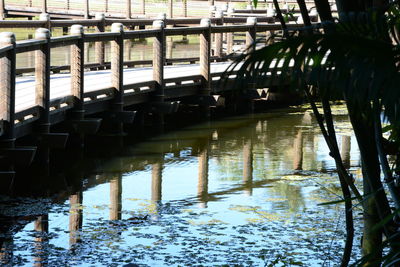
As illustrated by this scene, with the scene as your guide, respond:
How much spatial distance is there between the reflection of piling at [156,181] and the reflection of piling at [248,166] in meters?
0.90

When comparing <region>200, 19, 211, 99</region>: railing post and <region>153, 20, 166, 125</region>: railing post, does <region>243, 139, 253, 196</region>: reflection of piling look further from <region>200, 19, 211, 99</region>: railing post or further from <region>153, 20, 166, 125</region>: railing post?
<region>200, 19, 211, 99</region>: railing post

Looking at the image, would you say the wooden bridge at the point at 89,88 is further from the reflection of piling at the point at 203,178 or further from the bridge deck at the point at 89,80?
the reflection of piling at the point at 203,178

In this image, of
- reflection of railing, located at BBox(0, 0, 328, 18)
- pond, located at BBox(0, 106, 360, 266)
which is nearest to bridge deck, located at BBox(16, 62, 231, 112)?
pond, located at BBox(0, 106, 360, 266)

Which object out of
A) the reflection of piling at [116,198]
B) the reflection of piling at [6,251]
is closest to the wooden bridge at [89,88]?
the reflection of piling at [116,198]

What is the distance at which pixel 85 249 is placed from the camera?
617 centimetres

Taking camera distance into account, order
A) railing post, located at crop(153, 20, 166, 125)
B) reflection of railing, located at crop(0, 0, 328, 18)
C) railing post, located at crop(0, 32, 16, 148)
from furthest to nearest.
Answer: reflection of railing, located at crop(0, 0, 328, 18)
railing post, located at crop(153, 20, 166, 125)
railing post, located at crop(0, 32, 16, 148)

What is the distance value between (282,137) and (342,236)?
599 centimetres

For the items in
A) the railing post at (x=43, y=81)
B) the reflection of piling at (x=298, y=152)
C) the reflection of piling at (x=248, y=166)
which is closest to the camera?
the reflection of piling at (x=248, y=166)

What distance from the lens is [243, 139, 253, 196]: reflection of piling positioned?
885 centimetres

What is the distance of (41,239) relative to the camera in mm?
6426

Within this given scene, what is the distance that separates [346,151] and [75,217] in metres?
4.81

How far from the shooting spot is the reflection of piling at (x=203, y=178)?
8.23 meters

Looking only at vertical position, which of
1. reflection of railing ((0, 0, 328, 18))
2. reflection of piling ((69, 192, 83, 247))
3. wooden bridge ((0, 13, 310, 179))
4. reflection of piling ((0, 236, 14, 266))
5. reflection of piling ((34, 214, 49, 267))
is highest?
reflection of railing ((0, 0, 328, 18))

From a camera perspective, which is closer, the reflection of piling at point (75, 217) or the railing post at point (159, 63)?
the reflection of piling at point (75, 217)
